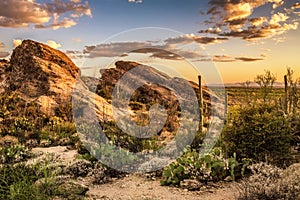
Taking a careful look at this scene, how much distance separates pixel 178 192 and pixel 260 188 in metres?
1.61

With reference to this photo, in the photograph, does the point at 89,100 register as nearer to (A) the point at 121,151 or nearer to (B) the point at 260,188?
(A) the point at 121,151

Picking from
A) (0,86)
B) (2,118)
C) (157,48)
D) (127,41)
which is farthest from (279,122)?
(0,86)

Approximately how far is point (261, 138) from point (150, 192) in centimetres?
283

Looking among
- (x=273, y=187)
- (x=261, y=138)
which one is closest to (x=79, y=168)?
(x=261, y=138)

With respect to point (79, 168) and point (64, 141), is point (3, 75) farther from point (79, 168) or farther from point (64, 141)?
point (79, 168)

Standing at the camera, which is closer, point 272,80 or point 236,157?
point 236,157

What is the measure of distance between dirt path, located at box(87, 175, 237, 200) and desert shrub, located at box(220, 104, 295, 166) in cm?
127

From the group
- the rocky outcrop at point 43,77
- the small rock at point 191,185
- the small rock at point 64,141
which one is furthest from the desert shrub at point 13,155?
the rocky outcrop at point 43,77

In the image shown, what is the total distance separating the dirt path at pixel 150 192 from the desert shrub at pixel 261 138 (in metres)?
1.27

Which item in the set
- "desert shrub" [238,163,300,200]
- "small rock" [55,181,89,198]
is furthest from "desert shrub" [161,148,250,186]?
"small rock" [55,181,89,198]

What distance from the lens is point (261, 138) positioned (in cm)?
780

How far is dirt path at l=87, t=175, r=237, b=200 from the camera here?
247 inches

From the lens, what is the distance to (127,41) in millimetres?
9016

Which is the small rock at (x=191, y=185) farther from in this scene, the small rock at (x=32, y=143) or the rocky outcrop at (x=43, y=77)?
the rocky outcrop at (x=43, y=77)
